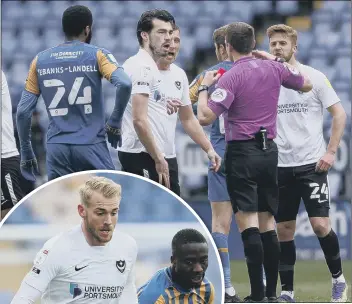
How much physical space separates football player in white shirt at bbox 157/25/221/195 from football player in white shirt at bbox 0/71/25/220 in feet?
4.35

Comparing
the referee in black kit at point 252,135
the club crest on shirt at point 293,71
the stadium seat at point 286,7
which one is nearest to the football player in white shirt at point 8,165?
the referee in black kit at point 252,135

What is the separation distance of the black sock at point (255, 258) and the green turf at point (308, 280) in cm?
87

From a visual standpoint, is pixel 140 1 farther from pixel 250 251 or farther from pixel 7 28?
pixel 250 251

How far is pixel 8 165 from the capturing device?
8586 millimetres

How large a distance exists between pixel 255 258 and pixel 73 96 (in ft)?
5.48

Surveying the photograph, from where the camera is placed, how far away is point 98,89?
760cm

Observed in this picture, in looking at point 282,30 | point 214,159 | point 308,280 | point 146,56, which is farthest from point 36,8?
point 214,159

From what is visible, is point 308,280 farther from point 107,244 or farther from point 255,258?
point 107,244

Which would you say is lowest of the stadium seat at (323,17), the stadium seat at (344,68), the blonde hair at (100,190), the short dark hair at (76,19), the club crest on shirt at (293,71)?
the blonde hair at (100,190)

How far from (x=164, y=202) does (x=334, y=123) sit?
3.10m

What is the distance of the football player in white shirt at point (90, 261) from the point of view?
5258mm

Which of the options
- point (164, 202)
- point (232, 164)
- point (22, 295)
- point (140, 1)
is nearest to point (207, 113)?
point (232, 164)

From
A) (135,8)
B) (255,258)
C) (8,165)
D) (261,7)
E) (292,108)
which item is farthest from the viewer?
(261,7)

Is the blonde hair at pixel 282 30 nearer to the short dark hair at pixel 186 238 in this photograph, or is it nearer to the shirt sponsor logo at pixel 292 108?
the shirt sponsor logo at pixel 292 108
